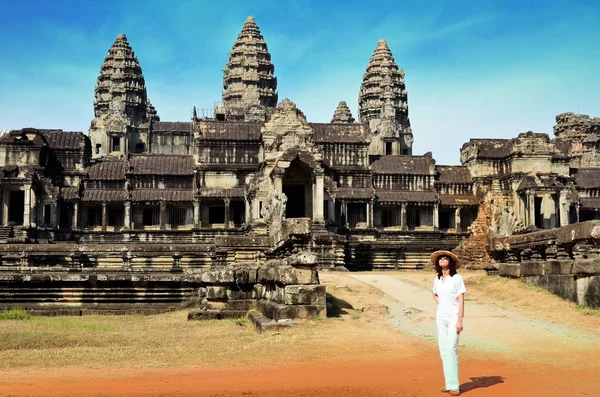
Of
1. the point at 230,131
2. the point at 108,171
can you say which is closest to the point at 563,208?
the point at 230,131

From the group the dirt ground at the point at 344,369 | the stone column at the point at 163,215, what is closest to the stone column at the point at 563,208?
the stone column at the point at 163,215

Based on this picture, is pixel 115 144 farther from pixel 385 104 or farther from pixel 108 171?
pixel 385 104

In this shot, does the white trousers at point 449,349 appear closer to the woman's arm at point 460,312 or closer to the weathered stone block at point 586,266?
the woman's arm at point 460,312

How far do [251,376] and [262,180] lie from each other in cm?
2977

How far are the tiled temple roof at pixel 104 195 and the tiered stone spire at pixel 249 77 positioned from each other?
26.6m

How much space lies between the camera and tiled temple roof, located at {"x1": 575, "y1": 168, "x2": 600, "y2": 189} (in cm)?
4900

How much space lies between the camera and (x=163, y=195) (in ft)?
143

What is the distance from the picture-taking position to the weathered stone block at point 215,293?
14570mm

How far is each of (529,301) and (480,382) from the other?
8.13 meters

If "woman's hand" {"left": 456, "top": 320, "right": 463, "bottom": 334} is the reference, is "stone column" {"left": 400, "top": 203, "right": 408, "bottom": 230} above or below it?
above

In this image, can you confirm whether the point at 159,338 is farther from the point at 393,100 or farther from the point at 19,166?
the point at 393,100

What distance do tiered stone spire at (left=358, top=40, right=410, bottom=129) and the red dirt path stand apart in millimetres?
63666

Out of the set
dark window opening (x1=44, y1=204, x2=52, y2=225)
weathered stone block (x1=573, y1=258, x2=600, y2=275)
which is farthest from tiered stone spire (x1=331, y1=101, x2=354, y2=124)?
weathered stone block (x1=573, y1=258, x2=600, y2=275)

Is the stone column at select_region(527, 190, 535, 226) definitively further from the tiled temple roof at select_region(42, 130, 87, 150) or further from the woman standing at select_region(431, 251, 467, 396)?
the woman standing at select_region(431, 251, 467, 396)
